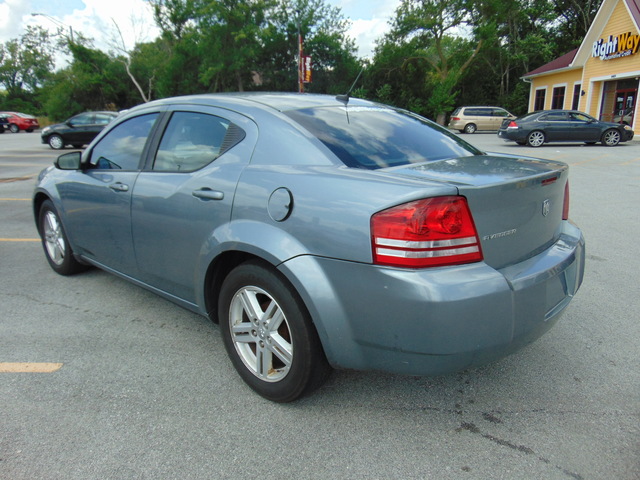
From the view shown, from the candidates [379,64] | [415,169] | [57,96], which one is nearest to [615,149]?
[415,169]

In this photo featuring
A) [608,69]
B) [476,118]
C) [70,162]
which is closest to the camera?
[70,162]

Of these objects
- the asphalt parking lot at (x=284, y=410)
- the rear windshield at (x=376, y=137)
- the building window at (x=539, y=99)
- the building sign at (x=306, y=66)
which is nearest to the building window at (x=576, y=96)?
the building window at (x=539, y=99)

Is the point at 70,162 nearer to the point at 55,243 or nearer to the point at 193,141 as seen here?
the point at 55,243

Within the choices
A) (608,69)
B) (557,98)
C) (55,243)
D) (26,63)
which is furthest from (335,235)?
(26,63)

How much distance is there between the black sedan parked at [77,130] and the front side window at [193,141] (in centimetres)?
1809

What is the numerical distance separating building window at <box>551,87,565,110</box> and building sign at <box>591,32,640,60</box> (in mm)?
4441

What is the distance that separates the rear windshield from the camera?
2.61 m

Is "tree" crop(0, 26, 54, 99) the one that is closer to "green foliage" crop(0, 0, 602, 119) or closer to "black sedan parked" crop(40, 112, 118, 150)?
"green foliage" crop(0, 0, 602, 119)

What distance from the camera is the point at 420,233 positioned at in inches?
79.7

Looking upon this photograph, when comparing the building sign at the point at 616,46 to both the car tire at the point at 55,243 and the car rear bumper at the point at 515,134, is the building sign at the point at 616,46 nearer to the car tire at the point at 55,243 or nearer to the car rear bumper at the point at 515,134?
the car rear bumper at the point at 515,134

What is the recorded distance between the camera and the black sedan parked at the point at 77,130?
63.5ft

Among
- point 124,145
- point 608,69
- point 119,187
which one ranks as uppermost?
point 608,69

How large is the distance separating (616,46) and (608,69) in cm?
144

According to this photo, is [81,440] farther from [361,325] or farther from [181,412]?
[361,325]
